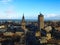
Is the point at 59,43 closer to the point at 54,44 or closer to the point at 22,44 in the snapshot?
the point at 54,44

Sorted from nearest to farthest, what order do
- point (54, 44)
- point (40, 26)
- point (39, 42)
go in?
point (54, 44)
point (39, 42)
point (40, 26)

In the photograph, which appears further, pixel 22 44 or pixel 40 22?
pixel 40 22

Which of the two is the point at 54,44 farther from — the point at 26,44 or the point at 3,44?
the point at 3,44

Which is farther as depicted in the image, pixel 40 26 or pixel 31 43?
pixel 40 26

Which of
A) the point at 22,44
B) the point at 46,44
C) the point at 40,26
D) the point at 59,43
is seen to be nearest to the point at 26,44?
the point at 22,44

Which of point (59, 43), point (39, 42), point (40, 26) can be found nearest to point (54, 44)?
point (59, 43)

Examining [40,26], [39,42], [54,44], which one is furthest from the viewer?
[40,26]

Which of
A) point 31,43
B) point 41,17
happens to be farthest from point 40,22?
point 31,43
